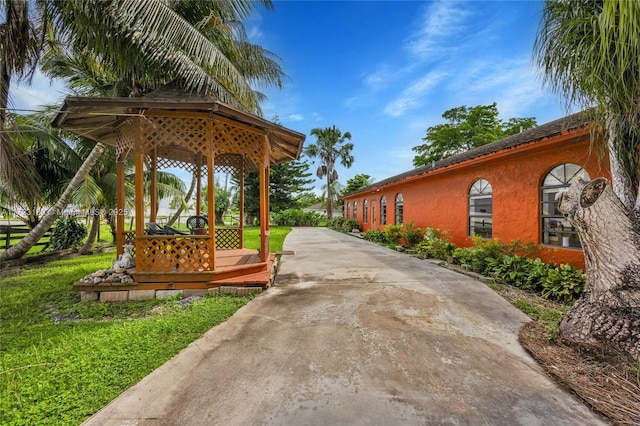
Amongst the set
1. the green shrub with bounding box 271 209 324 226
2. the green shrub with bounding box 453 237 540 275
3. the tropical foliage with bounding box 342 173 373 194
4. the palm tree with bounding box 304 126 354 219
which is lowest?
the green shrub with bounding box 453 237 540 275

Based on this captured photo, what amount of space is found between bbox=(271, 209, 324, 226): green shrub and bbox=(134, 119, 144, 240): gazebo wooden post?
24285 millimetres

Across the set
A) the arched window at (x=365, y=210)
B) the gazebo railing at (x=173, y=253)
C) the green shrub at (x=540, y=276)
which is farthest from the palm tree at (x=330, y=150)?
the gazebo railing at (x=173, y=253)

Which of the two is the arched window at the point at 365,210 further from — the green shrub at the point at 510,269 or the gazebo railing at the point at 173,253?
the gazebo railing at the point at 173,253

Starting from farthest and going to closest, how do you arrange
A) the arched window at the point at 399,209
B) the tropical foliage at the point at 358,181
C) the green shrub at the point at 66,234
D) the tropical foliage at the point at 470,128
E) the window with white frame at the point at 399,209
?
the tropical foliage at the point at 358,181
the tropical foliage at the point at 470,128
the arched window at the point at 399,209
the window with white frame at the point at 399,209
the green shrub at the point at 66,234

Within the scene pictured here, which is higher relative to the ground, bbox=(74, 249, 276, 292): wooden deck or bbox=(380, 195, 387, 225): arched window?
bbox=(380, 195, 387, 225): arched window

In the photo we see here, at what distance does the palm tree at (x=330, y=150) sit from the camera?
1143 inches

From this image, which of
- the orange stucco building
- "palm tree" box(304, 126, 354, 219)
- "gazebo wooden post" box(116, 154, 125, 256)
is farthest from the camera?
"palm tree" box(304, 126, 354, 219)

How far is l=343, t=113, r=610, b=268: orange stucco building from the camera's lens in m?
5.27

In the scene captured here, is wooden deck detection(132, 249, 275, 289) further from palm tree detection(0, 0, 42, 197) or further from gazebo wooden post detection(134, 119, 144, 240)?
palm tree detection(0, 0, 42, 197)

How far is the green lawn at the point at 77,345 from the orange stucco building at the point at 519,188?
563cm

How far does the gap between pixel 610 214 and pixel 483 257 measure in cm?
392

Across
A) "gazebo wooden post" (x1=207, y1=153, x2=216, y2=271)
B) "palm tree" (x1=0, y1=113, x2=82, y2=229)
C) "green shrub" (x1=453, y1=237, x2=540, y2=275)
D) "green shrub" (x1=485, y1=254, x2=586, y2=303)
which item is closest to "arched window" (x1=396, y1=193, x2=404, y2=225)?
"green shrub" (x1=453, y1=237, x2=540, y2=275)

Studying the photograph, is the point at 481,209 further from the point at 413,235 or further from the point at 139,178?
the point at 139,178

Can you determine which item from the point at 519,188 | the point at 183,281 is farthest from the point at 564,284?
the point at 183,281
